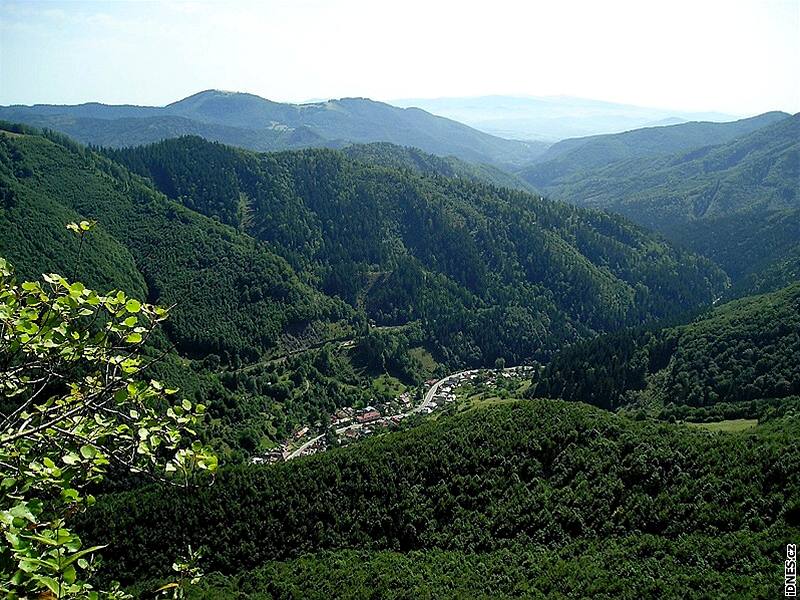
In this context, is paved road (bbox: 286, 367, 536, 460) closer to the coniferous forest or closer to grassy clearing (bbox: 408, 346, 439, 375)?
the coniferous forest

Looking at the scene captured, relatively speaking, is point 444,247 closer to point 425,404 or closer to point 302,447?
point 425,404

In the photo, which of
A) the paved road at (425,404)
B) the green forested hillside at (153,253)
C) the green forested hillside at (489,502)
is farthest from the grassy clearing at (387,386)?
the green forested hillside at (489,502)

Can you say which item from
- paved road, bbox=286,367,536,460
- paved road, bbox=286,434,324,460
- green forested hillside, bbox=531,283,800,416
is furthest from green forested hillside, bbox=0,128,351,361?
green forested hillside, bbox=531,283,800,416

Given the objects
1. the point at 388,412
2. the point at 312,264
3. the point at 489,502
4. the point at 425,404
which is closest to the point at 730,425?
the point at 489,502

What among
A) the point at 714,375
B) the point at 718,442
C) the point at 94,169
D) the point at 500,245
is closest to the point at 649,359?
the point at 714,375

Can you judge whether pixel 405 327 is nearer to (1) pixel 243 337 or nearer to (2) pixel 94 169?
(1) pixel 243 337

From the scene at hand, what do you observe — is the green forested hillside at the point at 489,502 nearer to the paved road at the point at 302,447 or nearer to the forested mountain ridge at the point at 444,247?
the paved road at the point at 302,447
